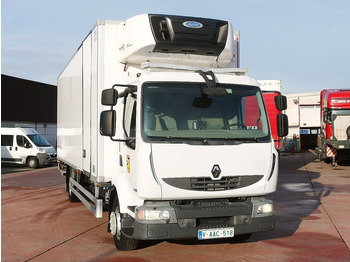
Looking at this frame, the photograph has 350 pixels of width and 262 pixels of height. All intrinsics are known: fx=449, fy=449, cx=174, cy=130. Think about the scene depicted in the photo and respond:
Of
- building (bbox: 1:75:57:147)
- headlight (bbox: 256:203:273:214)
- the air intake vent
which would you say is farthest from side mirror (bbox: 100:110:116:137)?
building (bbox: 1:75:57:147)

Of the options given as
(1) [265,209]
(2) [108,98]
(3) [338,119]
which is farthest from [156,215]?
(3) [338,119]

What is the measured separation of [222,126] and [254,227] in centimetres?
143

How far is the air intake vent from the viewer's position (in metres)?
6.50

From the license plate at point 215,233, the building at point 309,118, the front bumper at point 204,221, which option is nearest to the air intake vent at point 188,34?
the front bumper at point 204,221

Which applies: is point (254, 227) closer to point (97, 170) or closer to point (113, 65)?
point (97, 170)

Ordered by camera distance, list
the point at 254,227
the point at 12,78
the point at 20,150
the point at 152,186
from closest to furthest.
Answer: the point at 152,186 < the point at 254,227 < the point at 20,150 < the point at 12,78

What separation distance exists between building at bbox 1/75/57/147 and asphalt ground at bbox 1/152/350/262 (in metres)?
20.8

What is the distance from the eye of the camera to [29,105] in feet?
114

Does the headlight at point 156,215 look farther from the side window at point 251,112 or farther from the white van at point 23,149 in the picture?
the white van at point 23,149

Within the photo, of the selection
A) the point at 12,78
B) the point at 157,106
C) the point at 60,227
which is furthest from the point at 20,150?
the point at 157,106

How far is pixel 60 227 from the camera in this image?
8.80 metres

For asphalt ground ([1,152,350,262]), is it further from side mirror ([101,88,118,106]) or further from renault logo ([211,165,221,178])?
side mirror ([101,88,118,106])

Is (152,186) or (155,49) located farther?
(155,49)

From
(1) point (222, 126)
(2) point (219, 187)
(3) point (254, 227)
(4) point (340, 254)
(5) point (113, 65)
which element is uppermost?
(5) point (113, 65)
